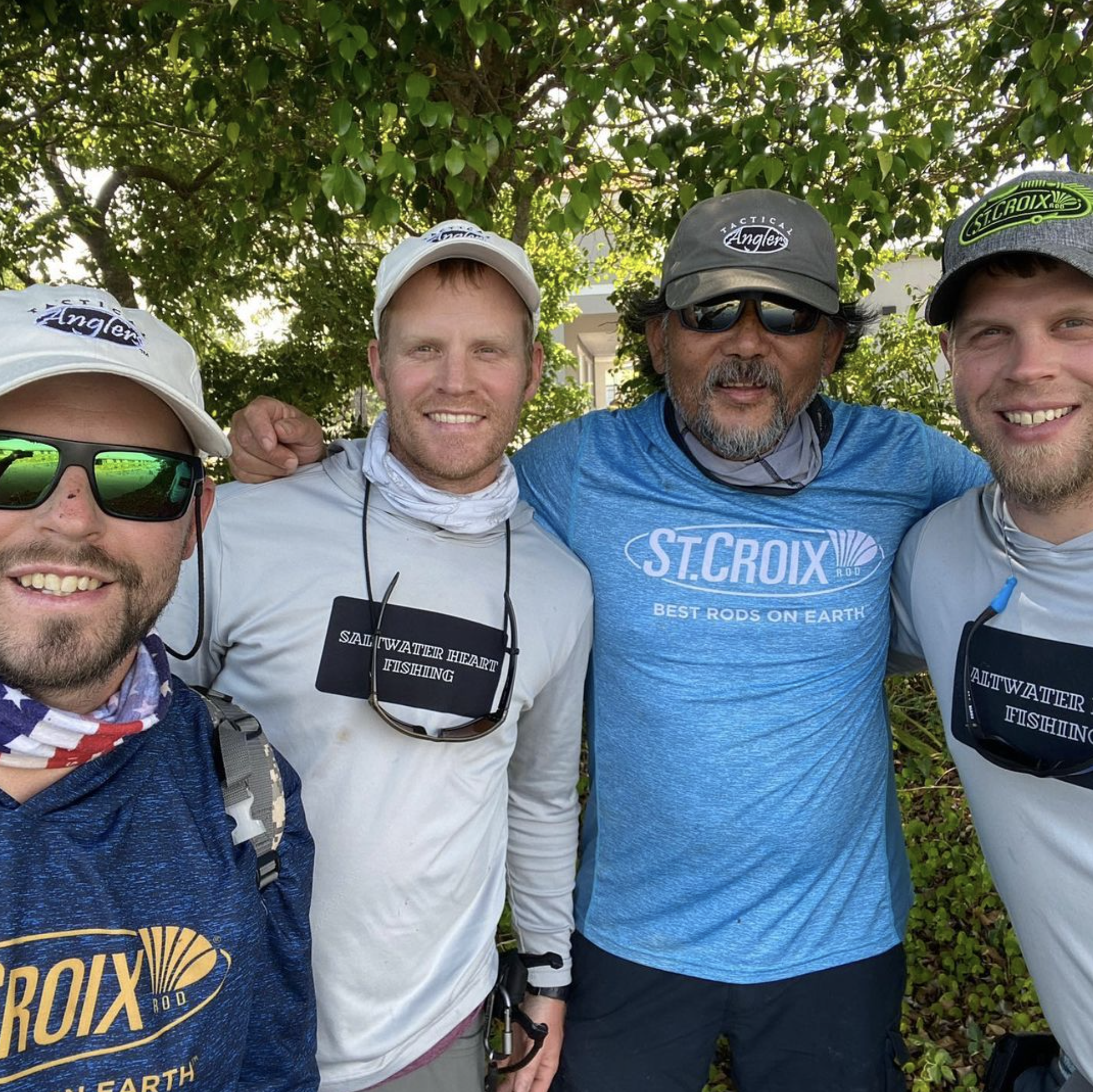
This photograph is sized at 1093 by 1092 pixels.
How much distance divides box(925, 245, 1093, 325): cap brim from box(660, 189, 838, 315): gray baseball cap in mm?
317

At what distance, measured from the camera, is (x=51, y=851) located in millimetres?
1313

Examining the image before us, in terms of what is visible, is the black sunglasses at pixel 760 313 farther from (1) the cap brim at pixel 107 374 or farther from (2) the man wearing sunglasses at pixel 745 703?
(1) the cap brim at pixel 107 374

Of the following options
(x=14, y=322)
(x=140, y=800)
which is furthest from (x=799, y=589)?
(x=14, y=322)

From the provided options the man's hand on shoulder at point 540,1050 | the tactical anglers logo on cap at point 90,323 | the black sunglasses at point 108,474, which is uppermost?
the tactical anglers logo on cap at point 90,323

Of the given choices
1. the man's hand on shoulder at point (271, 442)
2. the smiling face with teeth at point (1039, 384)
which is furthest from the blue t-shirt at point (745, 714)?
the man's hand on shoulder at point (271, 442)

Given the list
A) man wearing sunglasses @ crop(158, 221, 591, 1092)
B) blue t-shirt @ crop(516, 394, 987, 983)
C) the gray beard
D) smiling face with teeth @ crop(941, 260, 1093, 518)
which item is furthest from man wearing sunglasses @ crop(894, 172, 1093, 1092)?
man wearing sunglasses @ crop(158, 221, 591, 1092)

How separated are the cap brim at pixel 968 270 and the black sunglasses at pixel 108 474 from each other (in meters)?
1.76

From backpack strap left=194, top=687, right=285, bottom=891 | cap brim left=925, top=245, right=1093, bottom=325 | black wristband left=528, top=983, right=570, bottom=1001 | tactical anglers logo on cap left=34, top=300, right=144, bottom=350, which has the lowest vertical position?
black wristband left=528, top=983, right=570, bottom=1001

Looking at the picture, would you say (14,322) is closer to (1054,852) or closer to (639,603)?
(639,603)

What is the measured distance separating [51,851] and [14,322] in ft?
2.69

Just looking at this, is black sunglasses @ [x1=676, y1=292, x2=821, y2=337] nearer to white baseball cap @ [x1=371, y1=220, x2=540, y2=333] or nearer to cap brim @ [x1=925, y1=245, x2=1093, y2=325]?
cap brim @ [x1=925, y1=245, x2=1093, y2=325]

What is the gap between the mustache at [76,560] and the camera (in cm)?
138

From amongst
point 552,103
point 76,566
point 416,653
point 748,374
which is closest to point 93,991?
point 76,566

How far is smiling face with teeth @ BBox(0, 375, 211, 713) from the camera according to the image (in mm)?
1386
